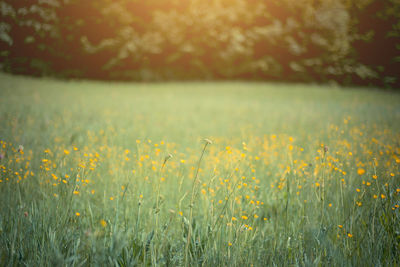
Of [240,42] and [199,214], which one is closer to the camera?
[199,214]

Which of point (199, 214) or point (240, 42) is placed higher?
point (240, 42)

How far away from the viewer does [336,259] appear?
204cm

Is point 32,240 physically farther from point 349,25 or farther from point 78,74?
point 349,25

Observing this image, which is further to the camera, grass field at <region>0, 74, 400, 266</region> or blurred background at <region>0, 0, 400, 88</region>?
blurred background at <region>0, 0, 400, 88</region>

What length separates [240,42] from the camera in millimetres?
21703

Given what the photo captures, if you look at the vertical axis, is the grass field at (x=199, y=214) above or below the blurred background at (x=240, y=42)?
below

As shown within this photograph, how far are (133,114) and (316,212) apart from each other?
6.99 meters

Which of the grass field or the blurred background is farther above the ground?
→ the blurred background

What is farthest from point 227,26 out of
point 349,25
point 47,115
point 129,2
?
point 47,115

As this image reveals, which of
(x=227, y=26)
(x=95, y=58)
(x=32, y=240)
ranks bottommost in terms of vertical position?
(x=32, y=240)

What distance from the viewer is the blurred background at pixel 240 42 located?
18156mm

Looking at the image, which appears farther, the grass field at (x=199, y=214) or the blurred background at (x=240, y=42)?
the blurred background at (x=240, y=42)

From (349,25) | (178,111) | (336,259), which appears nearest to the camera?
(336,259)

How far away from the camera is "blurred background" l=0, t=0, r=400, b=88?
18156 mm
